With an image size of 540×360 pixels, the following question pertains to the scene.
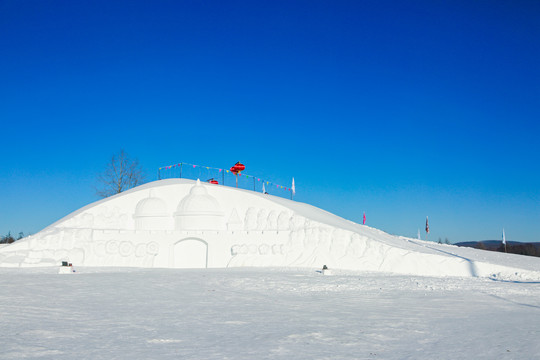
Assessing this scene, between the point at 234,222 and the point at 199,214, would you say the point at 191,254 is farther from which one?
the point at 234,222

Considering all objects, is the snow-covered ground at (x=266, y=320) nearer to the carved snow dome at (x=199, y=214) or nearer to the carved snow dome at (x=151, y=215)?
the carved snow dome at (x=199, y=214)

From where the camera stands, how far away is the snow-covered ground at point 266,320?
22.4ft

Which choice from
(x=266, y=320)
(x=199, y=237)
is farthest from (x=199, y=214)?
(x=266, y=320)

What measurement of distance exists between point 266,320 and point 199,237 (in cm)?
1704

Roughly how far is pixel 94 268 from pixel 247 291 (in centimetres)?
1203

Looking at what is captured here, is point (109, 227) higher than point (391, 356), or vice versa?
point (109, 227)

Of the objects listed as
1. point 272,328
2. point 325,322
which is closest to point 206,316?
point 272,328

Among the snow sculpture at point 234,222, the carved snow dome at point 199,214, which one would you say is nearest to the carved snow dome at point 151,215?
the carved snow dome at point 199,214

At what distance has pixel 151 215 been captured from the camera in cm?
2644

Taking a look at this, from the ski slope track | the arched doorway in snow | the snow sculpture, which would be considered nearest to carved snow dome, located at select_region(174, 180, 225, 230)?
the ski slope track

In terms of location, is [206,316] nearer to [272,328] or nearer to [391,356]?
[272,328]

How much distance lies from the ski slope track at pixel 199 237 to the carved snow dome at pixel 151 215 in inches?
2.2

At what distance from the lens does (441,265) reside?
21.5 metres

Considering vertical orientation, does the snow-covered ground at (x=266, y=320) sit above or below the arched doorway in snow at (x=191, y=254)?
below
